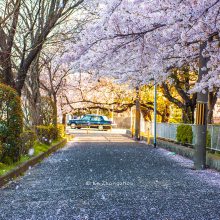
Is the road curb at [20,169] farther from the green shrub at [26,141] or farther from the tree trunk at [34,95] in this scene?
the tree trunk at [34,95]

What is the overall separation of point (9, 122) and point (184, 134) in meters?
11.4

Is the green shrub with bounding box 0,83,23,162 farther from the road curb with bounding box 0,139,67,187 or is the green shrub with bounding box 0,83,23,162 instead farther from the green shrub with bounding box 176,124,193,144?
the green shrub with bounding box 176,124,193,144

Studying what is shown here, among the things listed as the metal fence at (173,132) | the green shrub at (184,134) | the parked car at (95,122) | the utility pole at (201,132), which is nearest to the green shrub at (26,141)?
the utility pole at (201,132)

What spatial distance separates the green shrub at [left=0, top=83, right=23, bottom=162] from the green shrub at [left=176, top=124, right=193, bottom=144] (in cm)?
991

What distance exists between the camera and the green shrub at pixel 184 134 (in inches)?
828

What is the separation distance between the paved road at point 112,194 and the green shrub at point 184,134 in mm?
7129

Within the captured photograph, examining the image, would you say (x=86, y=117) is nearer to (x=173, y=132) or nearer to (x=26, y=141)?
(x=173, y=132)

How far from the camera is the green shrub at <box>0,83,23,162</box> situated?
40.2 ft

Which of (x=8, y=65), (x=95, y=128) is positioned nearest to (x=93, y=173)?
(x=8, y=65)

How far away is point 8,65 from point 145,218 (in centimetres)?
992

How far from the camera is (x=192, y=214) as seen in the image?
7.11 meters

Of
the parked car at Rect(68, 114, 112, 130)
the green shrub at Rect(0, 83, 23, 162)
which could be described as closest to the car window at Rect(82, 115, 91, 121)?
the parked car at Rect(68, 114, 112, 130)

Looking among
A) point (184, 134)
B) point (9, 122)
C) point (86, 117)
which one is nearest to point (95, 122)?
point (86, 117)

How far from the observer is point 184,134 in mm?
22078
